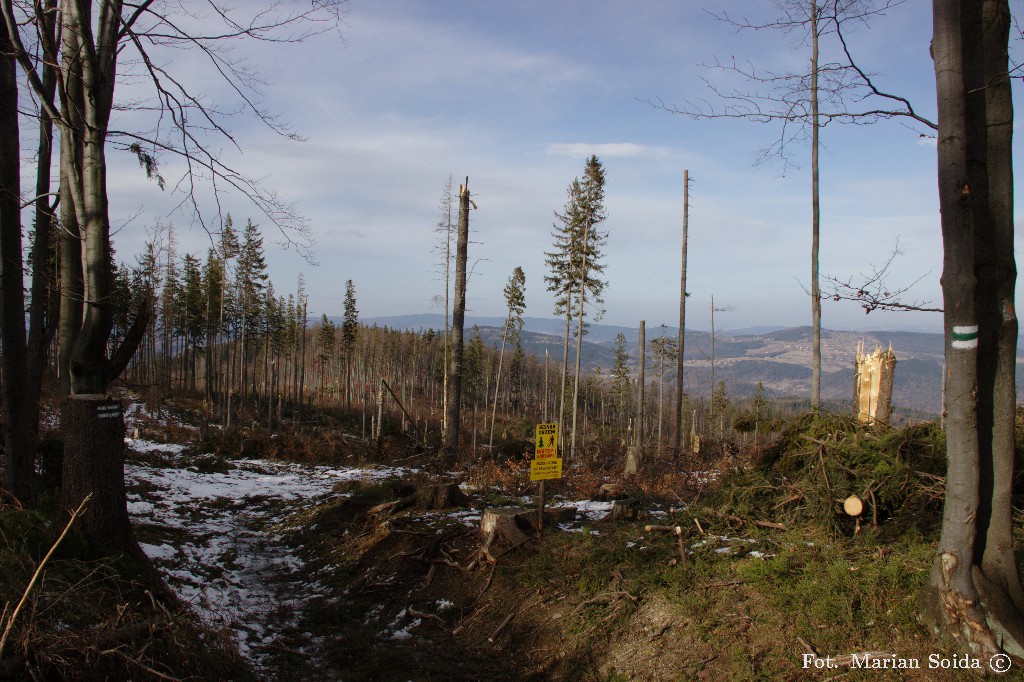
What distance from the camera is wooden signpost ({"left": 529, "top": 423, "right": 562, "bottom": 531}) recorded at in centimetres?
745

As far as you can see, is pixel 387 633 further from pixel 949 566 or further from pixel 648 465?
pixel 648 465

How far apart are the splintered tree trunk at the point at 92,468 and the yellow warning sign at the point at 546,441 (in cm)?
463

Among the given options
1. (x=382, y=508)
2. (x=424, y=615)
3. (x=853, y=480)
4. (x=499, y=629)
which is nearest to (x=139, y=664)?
(x=424, y=615)

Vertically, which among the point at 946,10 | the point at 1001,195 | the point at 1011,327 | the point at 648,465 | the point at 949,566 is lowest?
the point at 648,465

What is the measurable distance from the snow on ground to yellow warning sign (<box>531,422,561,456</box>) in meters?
3.46

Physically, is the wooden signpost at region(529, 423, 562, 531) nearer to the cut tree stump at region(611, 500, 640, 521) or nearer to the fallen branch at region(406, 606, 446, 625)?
the cut tree stump at region(611, 500, 640, 521)

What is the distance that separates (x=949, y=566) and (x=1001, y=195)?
2447mm

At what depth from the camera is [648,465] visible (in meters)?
18.3

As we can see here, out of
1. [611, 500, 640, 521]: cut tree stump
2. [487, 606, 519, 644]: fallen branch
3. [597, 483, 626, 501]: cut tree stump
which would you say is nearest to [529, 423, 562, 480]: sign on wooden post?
[611, 500, 640, 521]: cut tree stump

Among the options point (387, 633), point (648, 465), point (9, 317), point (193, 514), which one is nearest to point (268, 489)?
point (193, 514)

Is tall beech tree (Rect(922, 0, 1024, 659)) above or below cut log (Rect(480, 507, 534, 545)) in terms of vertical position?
above

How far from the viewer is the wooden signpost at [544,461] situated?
745cm

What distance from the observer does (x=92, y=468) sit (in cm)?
531

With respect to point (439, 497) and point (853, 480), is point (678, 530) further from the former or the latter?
point (439, 497)
